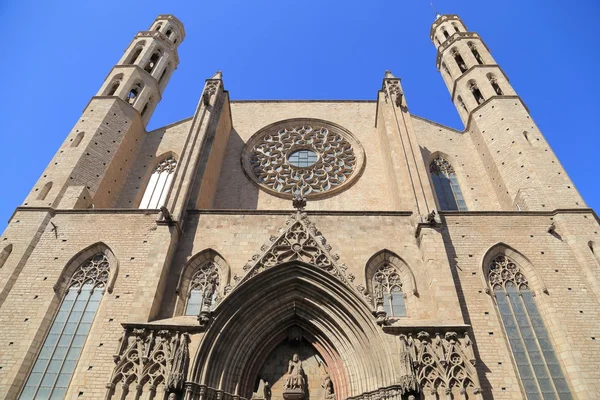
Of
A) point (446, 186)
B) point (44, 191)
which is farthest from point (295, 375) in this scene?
point (446, 186)

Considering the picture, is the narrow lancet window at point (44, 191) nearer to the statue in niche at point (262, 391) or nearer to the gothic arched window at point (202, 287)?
the gothic arched window at point (202, 287)

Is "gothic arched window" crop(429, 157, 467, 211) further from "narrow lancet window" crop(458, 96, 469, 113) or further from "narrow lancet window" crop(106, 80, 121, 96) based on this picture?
"narrow lancet window" crop(106, 80, 121, 96)

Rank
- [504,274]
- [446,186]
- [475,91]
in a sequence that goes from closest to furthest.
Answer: [504,274] → [446,186] → [475,91]

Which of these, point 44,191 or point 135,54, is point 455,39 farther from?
point 44,191

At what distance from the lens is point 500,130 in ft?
49.8

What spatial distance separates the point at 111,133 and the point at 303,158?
7400 mm

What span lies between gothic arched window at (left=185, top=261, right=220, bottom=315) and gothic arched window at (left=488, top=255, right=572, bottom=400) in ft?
22.9

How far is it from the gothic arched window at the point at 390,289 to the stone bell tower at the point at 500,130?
5.05m

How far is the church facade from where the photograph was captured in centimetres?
867

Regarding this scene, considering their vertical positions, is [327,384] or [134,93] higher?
[134,93]

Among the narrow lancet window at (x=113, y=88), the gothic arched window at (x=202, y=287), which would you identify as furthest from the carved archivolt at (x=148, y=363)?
the narrow lancet window at (x=113, y=88)

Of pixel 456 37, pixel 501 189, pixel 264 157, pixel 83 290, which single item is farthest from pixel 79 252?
pixel 456 37

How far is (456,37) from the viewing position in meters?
20.6

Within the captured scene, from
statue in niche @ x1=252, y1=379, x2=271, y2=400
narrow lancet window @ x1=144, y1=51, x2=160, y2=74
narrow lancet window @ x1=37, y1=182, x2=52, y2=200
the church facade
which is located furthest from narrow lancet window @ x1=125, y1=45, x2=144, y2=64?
statue in niche @ x1=252, y1=379, x2=271, y2=400
